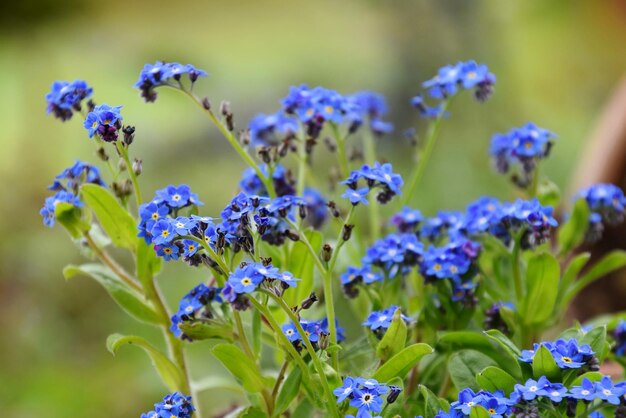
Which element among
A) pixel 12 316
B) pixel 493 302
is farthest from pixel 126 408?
pixel 493 302

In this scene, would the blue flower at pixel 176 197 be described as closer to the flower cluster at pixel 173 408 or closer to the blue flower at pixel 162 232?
the blue flower at pixel 162 232

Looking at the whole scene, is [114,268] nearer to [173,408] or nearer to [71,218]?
[71,218]

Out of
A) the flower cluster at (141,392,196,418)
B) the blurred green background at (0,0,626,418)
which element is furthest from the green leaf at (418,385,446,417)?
the blurred green background at (0,0,626,418)

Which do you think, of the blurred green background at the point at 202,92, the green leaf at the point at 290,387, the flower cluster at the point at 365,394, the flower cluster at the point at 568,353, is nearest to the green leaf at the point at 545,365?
the flower cluster at the point at 568,353

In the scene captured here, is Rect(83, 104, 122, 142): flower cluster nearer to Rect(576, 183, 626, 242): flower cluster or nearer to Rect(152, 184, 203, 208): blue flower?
Rect(152, 184, 203, 208): blue flower

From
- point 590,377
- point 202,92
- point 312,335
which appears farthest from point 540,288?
point 202,92

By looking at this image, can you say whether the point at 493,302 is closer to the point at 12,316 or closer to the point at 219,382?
the point at 219,382
